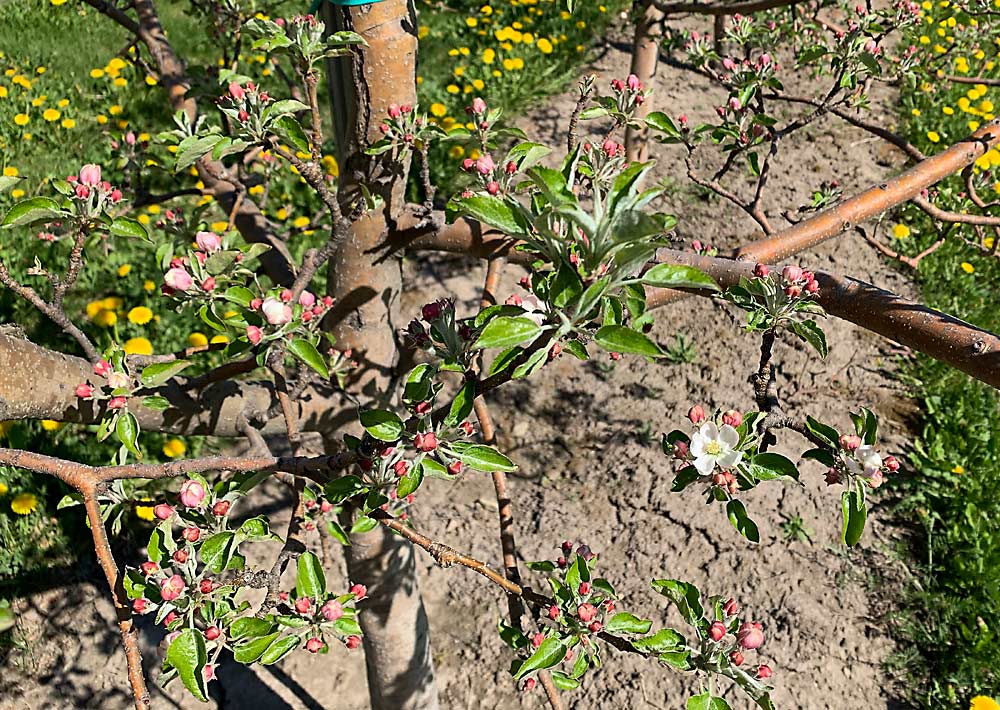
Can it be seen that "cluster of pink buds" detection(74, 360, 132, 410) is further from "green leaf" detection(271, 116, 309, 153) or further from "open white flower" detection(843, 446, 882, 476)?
"open white flower" detection(843, 446, 882, 476)

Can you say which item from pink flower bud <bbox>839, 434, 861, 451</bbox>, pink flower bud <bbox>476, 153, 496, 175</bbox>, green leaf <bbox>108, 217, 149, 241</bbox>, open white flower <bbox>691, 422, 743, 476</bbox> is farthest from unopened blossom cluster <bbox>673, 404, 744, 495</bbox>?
green leaf <bbox>108, 217, 149, 241</bbox>

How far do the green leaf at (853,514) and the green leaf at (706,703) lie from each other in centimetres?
27

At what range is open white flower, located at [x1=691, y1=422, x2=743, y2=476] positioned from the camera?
2.99ft

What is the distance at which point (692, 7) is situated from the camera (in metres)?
1.97

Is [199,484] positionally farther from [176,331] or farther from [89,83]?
[89,83]

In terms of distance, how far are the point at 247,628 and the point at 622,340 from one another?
669 mm

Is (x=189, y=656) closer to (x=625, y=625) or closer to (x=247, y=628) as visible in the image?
(x=247, y=628)

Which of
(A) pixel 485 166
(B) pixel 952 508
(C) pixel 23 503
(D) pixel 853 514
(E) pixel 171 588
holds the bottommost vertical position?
(B) pixel 952 508

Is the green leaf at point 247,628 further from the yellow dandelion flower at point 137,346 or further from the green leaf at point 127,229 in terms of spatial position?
the yellow dandelion flower at point 137,346

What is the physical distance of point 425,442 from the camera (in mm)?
979

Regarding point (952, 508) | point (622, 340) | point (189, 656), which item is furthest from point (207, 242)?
point (952, 508)

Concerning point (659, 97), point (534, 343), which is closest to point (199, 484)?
point (534, 343)

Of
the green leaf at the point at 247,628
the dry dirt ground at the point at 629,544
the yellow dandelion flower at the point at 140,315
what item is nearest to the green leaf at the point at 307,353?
the green leaf at the point at 247,628

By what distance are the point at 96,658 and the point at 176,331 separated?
132 cm
